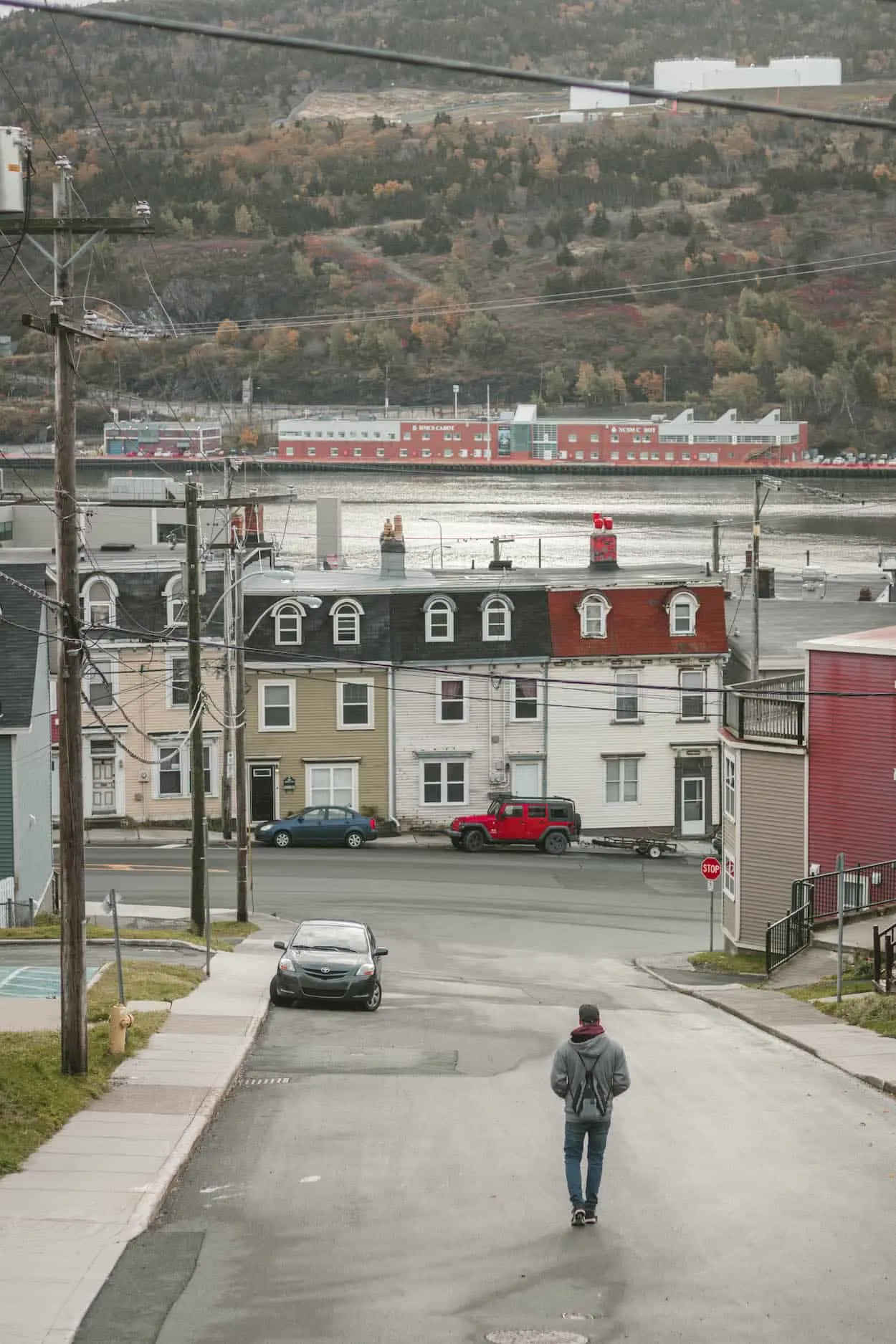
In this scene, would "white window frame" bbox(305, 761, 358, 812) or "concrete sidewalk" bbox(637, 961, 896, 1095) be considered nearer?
"concrete sidewalk" bbox(637, 961, 896, 1095)

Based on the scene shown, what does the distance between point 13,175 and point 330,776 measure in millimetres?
32657

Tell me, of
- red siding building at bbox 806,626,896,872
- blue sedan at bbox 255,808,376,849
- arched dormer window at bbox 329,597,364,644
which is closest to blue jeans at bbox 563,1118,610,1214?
red siding building at bbox 806,626,896,872

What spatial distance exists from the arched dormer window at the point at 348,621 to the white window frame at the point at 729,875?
19.4m

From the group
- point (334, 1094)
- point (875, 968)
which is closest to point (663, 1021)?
point (875, 968)

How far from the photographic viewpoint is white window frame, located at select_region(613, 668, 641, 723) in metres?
52.0

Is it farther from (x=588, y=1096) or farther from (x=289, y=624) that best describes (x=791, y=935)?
(x=289, y=624)

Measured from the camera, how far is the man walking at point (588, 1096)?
469 inches

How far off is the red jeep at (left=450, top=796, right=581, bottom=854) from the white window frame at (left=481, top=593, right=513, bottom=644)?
18.9ft

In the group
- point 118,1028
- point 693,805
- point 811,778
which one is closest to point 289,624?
point 693,805

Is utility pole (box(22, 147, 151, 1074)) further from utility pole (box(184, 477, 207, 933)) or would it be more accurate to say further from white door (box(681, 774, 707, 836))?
white door (box(681, 774, 707, 836))

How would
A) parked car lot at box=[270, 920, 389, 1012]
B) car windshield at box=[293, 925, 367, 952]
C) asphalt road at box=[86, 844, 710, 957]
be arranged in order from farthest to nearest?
1. asphalt road at box=[86, 844, 710, 957]
2. car windshield at box=[293, 925, 367, 952]
3. parked car lot at box=[270, 920, 389, 1012]

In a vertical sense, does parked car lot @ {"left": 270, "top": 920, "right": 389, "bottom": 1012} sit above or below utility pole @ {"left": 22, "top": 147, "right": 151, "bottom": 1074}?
below

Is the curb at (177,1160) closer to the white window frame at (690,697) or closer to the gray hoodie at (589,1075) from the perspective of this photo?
the gray hoodie at (589,1075)

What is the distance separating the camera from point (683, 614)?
53.0 metres
